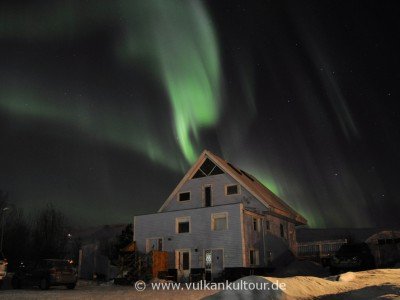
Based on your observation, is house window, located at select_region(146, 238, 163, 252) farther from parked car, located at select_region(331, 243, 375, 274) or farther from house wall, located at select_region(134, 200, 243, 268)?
parked car, located at select_region(331, 243, 375, 274)

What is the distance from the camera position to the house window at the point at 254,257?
30786mm

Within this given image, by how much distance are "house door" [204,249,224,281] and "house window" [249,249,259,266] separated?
215 cm

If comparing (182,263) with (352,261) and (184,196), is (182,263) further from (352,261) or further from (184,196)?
(352,261)

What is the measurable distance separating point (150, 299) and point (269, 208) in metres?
19.3

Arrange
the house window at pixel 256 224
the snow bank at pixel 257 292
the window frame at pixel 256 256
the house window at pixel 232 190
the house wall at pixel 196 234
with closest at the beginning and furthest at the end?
the snow bank at pixel 257 292
the house wall at pixel 196 234
the window frame at pixel 256 256
the house window at pixel 256 224
the house window at pixel 232 190

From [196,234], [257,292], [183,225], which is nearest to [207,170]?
[183,225]

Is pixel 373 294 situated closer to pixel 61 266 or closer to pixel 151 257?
pixel 61 266

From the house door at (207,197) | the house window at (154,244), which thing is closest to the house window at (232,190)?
the house door at (207,197)

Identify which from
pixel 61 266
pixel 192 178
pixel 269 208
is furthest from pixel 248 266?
pixel 61 266

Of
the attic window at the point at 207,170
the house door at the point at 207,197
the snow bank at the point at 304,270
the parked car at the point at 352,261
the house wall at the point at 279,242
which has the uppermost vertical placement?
the attic window at the point at 207,170

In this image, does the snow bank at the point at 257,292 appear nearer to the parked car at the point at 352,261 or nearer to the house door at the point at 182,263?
the parked car at the point at 352,261

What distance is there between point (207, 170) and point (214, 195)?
219 cm

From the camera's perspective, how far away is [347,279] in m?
14.9

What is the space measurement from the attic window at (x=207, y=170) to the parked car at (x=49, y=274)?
49.2 ft
